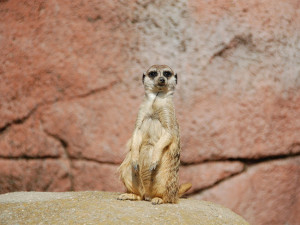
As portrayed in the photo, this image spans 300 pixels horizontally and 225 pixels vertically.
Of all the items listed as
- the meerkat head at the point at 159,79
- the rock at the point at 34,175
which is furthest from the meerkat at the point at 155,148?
the rock at the point at 34,175

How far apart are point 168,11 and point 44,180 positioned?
201 cm

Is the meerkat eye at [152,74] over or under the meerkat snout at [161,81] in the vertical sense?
over

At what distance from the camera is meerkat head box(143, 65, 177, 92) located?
3.30 metres

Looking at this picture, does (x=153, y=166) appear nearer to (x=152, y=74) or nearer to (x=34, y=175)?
(x=152, y=74)

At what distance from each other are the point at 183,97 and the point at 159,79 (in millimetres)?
903

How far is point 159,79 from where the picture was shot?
327cm

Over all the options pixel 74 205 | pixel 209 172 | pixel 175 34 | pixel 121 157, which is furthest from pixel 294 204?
pixel 74 205

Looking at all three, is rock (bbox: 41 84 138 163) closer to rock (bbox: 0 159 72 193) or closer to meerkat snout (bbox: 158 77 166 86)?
rock (bbox: 0 159 72 193)

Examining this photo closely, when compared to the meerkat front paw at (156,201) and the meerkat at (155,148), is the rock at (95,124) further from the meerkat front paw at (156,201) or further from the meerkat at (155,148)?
the meerkat front paw at (156,201)

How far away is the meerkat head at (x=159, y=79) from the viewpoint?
3301 mm

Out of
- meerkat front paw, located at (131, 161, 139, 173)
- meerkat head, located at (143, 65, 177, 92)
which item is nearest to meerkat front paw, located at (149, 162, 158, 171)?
meerkat front paw, located at (131, 161, 139, 173)

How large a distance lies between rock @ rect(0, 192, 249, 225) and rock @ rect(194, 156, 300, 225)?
2.46 feet

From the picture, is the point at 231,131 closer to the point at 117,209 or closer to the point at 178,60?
the point at 178,60

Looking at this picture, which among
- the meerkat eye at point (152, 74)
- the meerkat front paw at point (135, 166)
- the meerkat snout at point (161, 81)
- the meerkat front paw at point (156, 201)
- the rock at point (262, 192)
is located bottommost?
the rock at point (262, 192)
